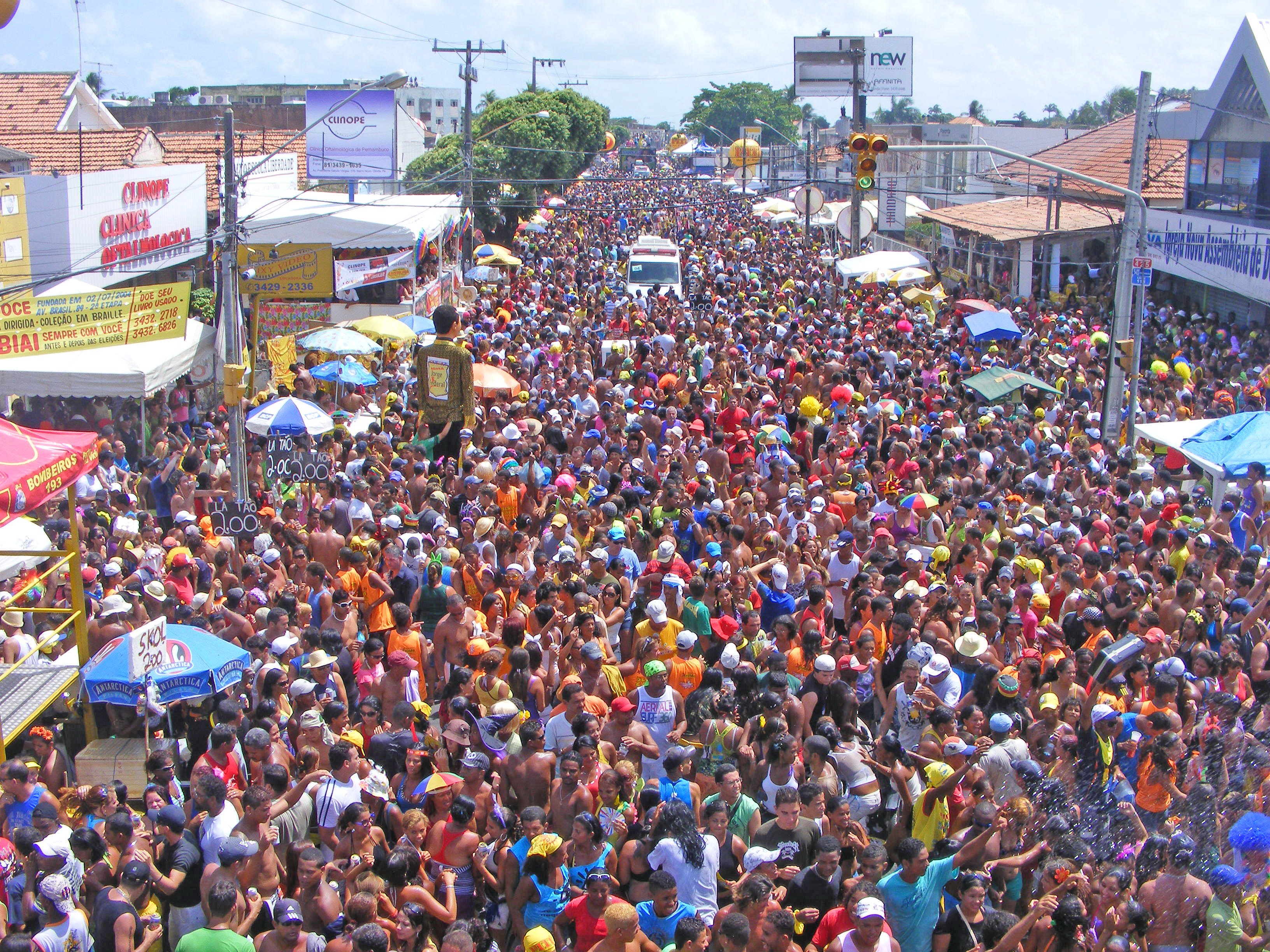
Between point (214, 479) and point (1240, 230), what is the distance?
19.9 metres

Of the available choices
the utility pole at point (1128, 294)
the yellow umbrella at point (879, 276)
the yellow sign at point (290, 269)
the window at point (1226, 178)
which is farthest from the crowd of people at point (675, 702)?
the yellow umbrella at point (879, 276)

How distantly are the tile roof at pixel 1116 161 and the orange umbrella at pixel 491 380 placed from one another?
19052 mm

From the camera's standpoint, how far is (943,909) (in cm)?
566

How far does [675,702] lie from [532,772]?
110 centimetres

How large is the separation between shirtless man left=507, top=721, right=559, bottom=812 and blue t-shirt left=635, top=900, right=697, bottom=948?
4.06 ft

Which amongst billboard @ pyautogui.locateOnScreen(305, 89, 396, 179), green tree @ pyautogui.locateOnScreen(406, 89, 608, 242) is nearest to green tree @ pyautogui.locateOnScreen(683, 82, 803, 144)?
green tree @ pyautogui.locateOnScreen(406, 89, 608, 242)

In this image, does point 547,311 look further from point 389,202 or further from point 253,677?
point 253,677

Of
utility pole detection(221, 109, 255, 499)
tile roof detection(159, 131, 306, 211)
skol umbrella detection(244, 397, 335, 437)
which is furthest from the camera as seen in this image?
tile roof detection(159, 131, 306, 211)

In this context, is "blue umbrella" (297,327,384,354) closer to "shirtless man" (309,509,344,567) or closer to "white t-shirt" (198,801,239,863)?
"shirtless man" (309,509,344,567)

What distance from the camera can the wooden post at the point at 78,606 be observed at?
689cm

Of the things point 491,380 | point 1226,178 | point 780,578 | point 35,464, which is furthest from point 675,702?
point 1226,178

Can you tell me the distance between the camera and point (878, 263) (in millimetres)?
29422

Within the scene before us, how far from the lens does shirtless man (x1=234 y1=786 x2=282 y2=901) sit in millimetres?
5852

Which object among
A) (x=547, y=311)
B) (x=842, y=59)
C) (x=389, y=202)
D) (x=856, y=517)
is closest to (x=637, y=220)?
(x=842, y=59)
